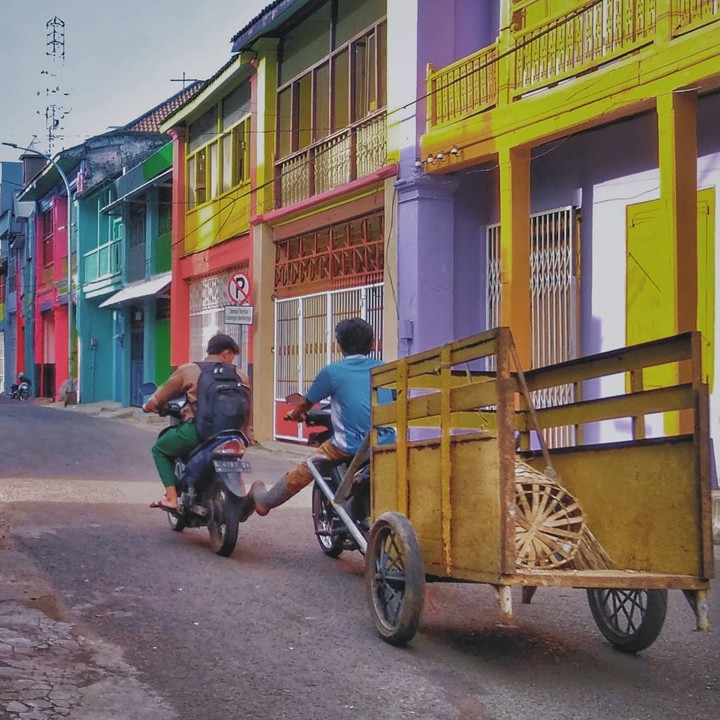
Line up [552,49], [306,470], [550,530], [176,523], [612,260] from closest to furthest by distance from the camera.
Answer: [550,530]
[306,470]
[176,523]
[612,260]
[552,49]

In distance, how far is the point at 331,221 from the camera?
1769 centimetres

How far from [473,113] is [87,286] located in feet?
77.2

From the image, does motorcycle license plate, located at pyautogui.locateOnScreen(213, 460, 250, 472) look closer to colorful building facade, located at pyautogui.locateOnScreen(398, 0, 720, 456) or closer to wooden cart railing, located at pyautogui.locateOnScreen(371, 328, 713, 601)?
wooden cart railing, located at pyautogui.locateOnScreen(371, 328, 713, 601)

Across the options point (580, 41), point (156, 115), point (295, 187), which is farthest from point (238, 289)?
point (156, 115)

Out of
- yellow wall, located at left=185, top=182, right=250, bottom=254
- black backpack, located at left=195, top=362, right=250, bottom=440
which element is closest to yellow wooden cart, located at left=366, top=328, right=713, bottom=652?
black backpack, located at left=195, top=362, right=250, bottom=440

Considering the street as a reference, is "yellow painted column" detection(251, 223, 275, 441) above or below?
above

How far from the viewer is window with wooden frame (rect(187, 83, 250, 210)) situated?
21.7 meters

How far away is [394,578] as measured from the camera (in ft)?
17.6

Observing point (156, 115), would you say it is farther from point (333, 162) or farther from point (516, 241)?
point (516, 241)

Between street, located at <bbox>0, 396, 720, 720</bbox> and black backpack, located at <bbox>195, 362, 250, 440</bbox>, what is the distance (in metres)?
0.90

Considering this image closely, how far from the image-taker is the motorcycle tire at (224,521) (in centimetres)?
780

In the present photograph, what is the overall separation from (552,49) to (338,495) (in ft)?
24.4

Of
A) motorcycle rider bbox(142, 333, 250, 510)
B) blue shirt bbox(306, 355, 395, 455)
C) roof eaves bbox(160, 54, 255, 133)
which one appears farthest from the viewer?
roof eaves bbox(160, 54, 255, 133)

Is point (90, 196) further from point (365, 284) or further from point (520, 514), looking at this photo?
point (520, 514)
